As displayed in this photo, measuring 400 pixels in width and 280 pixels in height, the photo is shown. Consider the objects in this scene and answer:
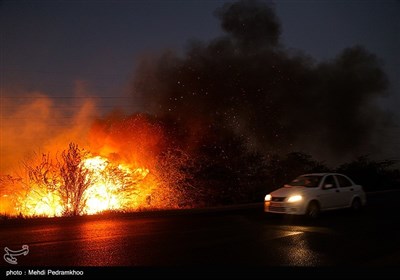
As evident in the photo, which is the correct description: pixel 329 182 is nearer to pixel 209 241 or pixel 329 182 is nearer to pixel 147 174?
pixel 209 241

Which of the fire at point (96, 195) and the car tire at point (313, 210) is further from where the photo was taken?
the fire at point (96, 195)

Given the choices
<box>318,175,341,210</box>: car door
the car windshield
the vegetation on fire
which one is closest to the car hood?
the car windshield

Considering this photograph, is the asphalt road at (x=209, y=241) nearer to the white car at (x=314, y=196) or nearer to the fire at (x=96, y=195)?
the white car at (x=314, y=196)

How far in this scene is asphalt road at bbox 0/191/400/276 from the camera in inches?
277

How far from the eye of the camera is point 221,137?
2109 centimetres

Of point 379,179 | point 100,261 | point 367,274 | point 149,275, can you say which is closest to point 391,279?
point 367,274

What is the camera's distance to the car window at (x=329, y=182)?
43.5 ft

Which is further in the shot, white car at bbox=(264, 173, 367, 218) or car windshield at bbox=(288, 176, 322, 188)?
car windshield at bbox=(288, 176, 322, 188)

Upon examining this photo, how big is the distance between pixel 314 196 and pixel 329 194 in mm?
774

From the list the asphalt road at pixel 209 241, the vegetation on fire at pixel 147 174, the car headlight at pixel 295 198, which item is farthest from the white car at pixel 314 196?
the vegetation on fire at pixel 147 174

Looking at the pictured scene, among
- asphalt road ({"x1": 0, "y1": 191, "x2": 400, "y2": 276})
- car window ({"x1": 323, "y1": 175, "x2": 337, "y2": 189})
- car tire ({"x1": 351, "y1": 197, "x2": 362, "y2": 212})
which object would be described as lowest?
asphalt road ({"x1": 0, "y1": 191, "x2": 400, "y2": 276})

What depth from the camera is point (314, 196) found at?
12.7 m

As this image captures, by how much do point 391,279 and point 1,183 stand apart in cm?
1539

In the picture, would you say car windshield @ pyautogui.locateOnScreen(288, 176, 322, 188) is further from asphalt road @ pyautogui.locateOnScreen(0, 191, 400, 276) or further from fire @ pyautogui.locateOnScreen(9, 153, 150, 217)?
fire @ pyautogui.locateOnScreen(9, 153, 150, 217)
